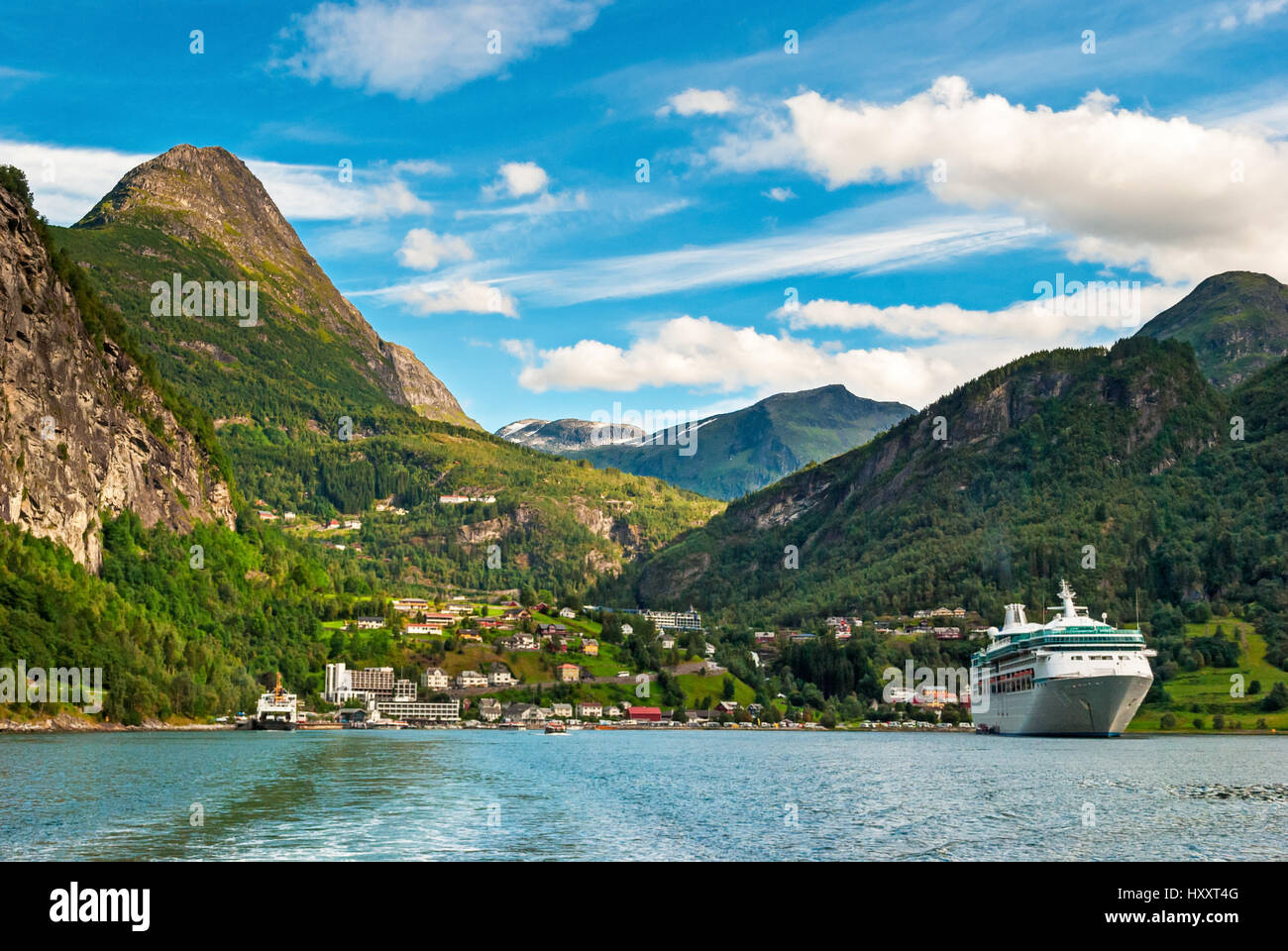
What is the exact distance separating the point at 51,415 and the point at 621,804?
13197cm

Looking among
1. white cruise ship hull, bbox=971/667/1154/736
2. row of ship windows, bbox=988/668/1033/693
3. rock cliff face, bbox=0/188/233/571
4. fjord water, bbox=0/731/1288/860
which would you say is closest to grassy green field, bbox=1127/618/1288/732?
row of ship windows, bbox=988/668/1033/693

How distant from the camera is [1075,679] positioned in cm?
15788

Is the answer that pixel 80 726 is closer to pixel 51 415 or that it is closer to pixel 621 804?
pixel 51 415

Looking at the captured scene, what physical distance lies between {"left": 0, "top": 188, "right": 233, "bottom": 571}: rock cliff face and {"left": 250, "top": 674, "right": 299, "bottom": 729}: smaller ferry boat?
31332mm

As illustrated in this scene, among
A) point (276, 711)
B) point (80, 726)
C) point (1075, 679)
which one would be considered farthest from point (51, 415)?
point (1075, 679)

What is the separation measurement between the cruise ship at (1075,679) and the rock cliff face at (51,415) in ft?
434

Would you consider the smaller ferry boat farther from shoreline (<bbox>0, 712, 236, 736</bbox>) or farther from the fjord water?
the fjord water

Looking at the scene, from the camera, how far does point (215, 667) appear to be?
588 feet

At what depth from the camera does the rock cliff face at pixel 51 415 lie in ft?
526

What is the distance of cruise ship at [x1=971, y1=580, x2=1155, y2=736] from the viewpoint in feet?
514

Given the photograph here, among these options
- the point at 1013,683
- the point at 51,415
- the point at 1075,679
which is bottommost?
the point at 1013,683
